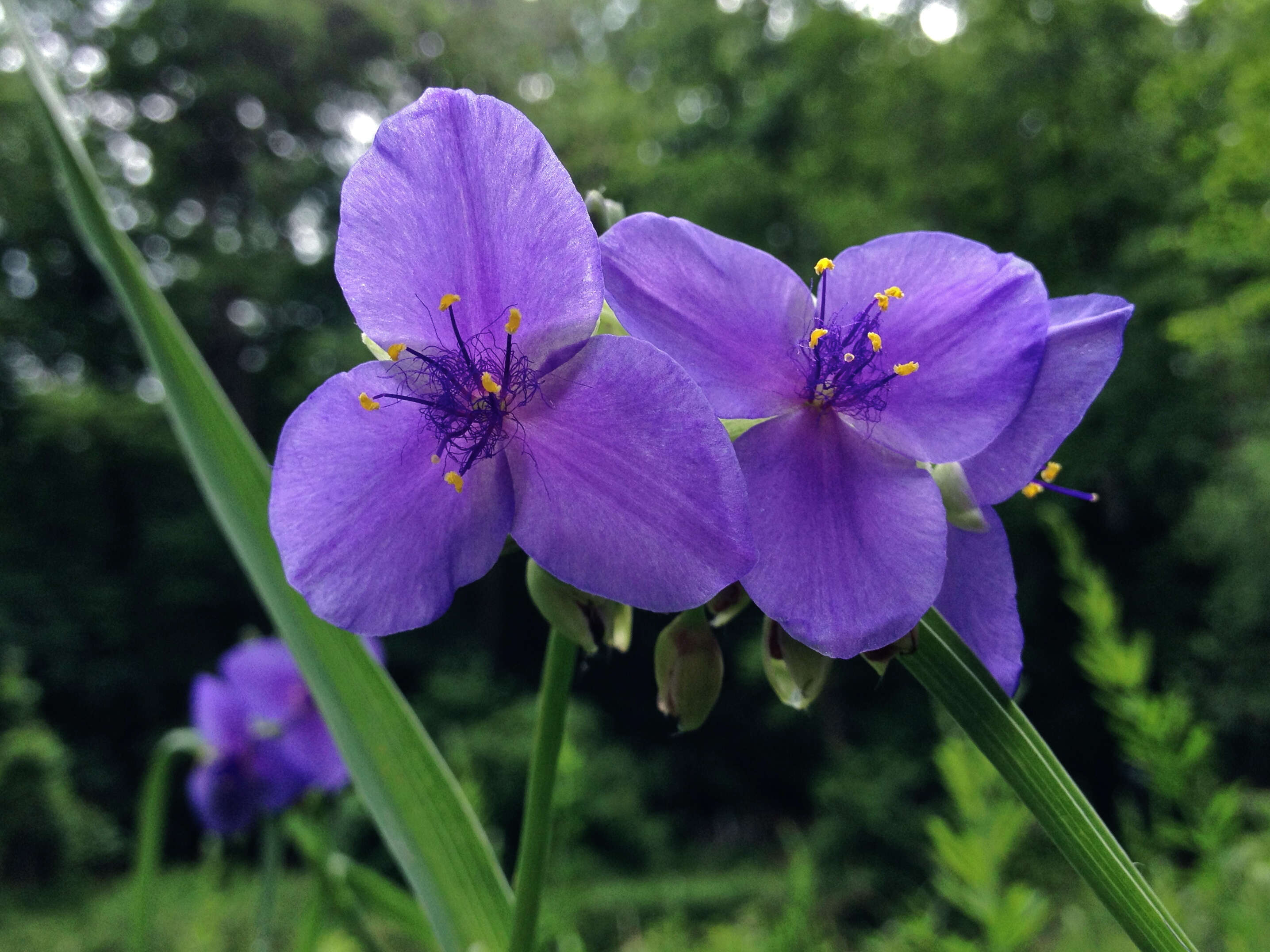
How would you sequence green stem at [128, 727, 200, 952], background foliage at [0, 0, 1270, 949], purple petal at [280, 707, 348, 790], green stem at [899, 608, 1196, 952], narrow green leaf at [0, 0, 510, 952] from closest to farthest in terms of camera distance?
green stem at [899, 608, 1196, 952]
narrow green leaf at [0, 0, 510, 952]
green stem at [128, 727, 200, 952]
purple petal at [280, 707, 348, 790]
background foliage at [0, 0, 1270, 949]

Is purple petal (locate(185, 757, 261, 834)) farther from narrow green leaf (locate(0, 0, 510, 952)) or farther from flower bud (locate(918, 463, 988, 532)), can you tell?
flower bud (locate(918, 463, 988, 532))

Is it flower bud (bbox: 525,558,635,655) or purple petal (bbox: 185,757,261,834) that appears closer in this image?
flower bud (bbox: 525,558,635,655)

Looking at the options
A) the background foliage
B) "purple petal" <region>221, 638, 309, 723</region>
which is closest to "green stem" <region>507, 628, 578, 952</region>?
"purple petal" <region>221, 638, 309, 723</region>

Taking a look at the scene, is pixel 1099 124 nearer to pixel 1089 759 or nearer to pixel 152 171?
pixel 1089 759

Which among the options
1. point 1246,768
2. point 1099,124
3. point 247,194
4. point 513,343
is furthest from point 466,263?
point 247,194

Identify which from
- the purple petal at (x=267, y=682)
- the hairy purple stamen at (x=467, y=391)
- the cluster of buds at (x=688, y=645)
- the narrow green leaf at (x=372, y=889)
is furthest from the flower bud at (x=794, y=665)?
the purple petal at (x=267, y=682)

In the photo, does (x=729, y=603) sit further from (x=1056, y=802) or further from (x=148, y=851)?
(x=148, y=851)
